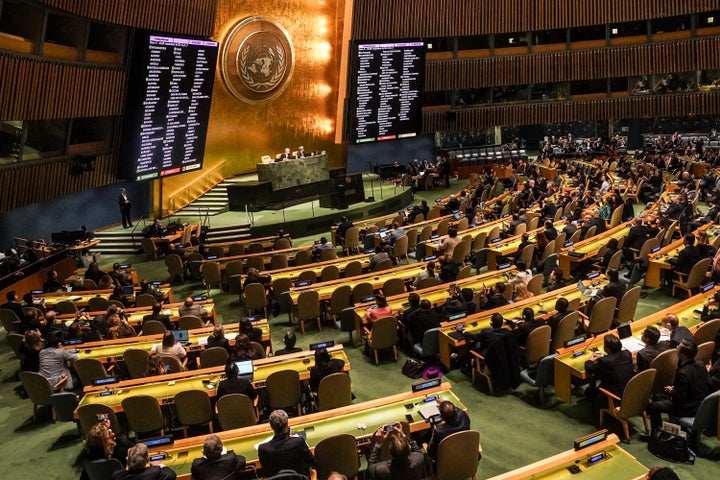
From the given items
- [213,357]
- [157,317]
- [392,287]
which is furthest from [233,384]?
A: [392,287]

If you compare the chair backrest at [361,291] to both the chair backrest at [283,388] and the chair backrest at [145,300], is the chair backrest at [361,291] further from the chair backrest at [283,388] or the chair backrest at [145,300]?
the chair backrest at [145,300]

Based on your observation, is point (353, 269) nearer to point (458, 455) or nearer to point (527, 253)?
point (527, 253)

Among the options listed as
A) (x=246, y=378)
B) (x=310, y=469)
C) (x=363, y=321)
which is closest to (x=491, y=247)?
(x=363, y=321)

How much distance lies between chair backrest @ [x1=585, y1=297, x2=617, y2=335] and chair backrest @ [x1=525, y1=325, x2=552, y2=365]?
3.66 feet

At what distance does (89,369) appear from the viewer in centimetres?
859

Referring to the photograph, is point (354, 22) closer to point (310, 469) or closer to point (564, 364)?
point (564, 364)

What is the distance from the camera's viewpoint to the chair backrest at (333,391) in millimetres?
7469

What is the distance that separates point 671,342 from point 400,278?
16.9 ft

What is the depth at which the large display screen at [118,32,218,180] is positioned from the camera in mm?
16984

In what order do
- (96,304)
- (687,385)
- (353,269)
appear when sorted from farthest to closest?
(353,269), (96,304), (687,385)

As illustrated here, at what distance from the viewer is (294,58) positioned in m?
25.2

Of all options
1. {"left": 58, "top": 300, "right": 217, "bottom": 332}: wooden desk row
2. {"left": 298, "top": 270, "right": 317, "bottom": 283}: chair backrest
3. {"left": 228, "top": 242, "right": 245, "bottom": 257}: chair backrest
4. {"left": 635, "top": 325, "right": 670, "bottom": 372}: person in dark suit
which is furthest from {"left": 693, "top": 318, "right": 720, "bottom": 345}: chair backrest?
{"left": 228, "top": 242, "right": 245, "bottom": 257}: chair backrest

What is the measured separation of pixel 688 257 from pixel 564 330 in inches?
154

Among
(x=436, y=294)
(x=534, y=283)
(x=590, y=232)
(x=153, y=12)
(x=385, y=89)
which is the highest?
(x=153, y=12)
